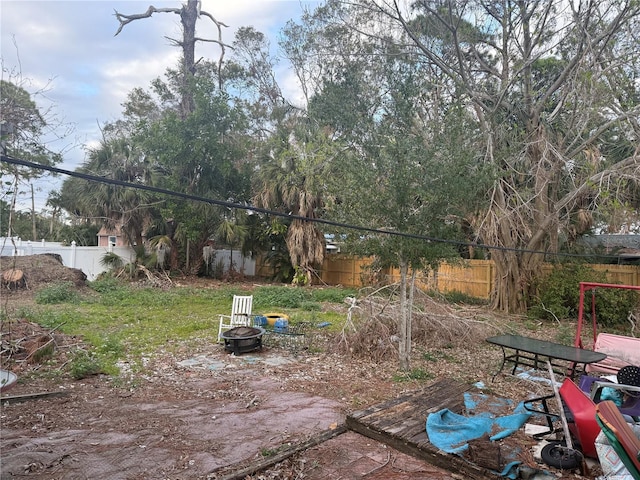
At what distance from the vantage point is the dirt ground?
122 inches

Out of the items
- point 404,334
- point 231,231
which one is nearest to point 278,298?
point 231,231

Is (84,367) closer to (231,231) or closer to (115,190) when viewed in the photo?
(231,231)

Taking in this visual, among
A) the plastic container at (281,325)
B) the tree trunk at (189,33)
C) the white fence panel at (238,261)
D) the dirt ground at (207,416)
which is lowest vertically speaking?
the dirt ground at (207,416)

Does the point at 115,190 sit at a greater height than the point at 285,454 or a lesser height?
greater

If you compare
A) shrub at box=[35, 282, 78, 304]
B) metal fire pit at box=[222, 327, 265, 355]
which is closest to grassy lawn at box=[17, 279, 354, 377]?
shrub at box=[35, 282, 78, 304]

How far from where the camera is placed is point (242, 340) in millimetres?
6652

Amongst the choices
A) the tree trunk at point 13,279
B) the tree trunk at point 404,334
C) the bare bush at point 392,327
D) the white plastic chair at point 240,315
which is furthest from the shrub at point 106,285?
the tree trunk at point 404,334

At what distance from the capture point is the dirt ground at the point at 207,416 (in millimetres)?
3104

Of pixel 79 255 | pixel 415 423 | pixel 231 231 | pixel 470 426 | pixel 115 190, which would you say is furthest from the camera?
pixel 231 231

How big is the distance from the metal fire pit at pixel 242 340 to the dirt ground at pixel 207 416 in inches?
5.8

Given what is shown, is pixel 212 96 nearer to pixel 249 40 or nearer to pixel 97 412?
pixel 249 40

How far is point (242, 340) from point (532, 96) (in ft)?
30.3

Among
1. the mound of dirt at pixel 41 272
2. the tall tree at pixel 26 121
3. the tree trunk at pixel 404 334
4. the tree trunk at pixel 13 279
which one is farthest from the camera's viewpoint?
the mound of dirt at pixel 41 272

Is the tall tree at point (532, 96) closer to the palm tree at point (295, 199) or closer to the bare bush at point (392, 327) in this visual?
the bare bush at point (392, 327)
